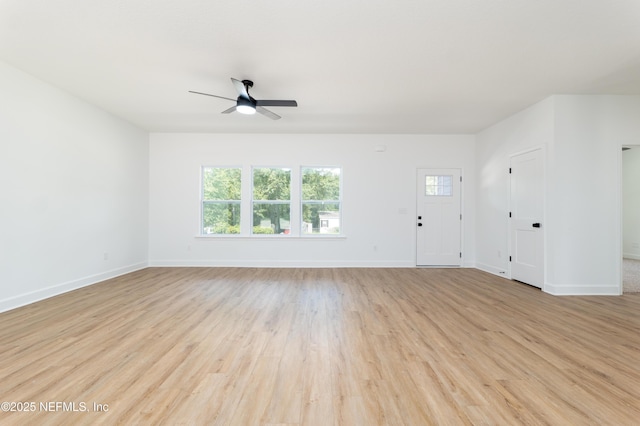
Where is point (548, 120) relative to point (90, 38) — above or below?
below

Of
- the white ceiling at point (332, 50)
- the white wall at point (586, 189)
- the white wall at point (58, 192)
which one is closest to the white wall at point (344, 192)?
the white wall at point (58, 192)

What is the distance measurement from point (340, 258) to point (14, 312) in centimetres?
486

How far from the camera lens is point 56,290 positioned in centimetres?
387

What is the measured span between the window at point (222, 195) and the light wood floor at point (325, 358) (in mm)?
2363

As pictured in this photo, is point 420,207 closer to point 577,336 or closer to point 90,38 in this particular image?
point 577,336

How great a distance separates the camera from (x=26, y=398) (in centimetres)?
172

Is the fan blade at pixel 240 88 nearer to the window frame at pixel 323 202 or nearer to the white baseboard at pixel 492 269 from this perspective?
the window frame at pixel 323 202

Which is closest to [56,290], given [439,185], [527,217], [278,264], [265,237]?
[265,237]

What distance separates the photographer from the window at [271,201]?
6176mm

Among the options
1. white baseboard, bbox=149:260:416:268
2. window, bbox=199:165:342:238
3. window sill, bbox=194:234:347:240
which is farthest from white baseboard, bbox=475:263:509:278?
window, bbox=199:165:342:238

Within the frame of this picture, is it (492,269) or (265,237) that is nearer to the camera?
(492,269)

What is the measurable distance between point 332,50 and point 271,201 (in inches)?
148

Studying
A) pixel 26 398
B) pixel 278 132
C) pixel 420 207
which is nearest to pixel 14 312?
pixel 26 398

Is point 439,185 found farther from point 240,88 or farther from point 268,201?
point 240,88
